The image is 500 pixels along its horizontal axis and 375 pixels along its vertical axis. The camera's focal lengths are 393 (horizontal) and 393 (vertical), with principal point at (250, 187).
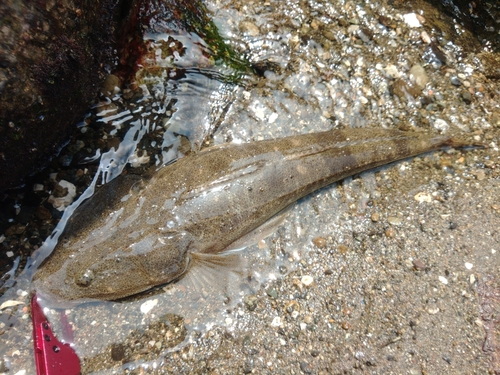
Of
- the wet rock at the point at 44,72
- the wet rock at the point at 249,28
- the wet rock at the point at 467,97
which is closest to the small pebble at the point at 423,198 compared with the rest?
the wet rock at the point at 467,97

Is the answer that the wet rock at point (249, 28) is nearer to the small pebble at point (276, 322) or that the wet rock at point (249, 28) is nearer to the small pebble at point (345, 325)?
the small pebble at point (276, 322)

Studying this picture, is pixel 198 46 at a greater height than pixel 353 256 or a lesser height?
greater

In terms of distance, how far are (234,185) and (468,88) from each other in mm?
3089

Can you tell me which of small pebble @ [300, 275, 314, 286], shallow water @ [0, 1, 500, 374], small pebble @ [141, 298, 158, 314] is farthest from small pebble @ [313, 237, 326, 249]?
small pebble @ [141, 298, 158, 314]

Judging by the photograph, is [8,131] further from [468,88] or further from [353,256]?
[468,88]

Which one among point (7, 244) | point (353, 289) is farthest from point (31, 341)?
point (353, 289)

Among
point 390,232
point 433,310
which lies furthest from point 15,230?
point 433,310

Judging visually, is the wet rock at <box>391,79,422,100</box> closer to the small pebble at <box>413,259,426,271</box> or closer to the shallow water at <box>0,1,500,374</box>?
the shallow water at <box>0,1,500,374</box>

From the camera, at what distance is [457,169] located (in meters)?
4.30

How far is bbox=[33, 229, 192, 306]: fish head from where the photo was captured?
11.1 ft

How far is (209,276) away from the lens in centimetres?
374

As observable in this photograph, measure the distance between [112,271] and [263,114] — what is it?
223 centimetres

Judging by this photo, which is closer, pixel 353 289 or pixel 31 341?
pixel 31 341

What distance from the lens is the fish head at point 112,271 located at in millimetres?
3391
